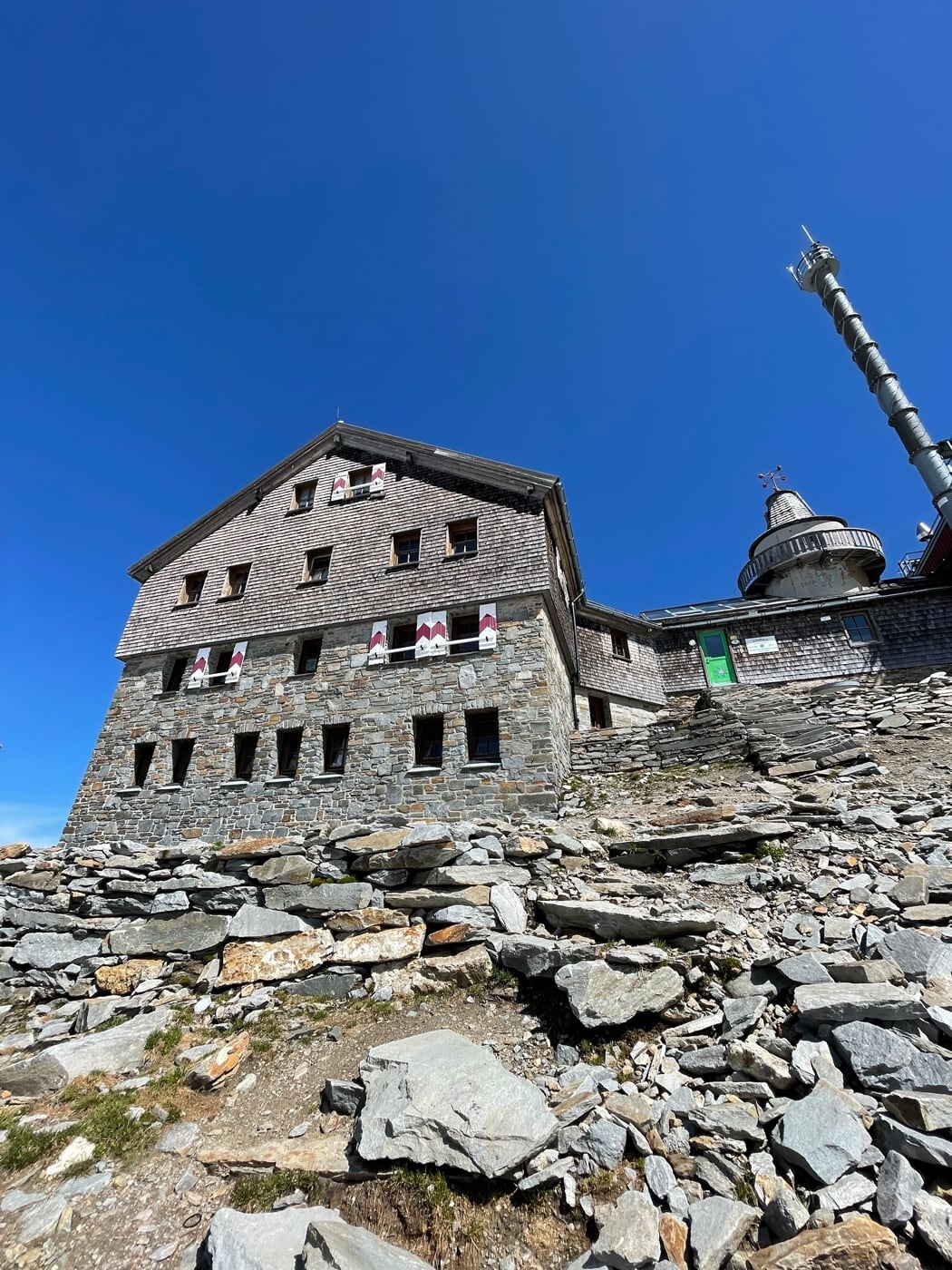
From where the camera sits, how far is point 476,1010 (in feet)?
22.2

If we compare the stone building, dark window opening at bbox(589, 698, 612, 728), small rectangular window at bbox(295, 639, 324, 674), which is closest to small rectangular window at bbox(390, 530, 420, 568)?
the stone building

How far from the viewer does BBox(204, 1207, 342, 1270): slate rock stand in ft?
11.6

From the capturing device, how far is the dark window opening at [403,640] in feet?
54.4

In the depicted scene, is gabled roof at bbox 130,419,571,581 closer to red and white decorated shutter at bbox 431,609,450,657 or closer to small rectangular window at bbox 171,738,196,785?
red and white decorated shutter at bbox 431,609,450,657

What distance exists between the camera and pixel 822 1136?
3.84 metres

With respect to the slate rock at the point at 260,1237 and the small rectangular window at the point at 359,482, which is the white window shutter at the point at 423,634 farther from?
the slate rock at the point at 260,1237

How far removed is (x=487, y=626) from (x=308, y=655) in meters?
6.51

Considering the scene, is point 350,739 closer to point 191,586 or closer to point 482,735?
point 482,735

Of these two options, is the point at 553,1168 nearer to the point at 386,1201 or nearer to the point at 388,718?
the point at 386,1201

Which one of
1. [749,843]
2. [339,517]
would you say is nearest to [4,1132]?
[749,843]

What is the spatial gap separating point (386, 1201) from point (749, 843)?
23.8ft

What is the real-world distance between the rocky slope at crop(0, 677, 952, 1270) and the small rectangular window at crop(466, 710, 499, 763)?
334cm

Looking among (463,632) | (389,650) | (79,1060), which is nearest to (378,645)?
(389,650)

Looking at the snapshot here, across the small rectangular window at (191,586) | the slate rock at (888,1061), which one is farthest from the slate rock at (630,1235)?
the small rectangular window at (191,586)
